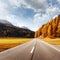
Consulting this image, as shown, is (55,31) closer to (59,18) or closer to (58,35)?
(58,35)

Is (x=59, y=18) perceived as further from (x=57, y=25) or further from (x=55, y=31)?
(x=55, y=31)

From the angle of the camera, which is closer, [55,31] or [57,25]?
[55,31]

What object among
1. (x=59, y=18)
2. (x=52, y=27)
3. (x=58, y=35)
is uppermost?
(x=59, y=18)

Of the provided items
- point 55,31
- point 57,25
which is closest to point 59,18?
point 57,25

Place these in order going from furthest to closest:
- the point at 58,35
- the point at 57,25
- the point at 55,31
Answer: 1. the point at 57,25
2. the point at 55,31
3. the point at 58,35

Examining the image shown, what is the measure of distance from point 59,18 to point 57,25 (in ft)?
32.0

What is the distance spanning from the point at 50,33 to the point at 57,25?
12.3 m

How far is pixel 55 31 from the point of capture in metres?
129

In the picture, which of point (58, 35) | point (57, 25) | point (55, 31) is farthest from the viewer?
point (57, 25)

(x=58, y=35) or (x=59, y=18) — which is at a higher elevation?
(x=59, y=18)

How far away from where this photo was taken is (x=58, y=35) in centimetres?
12031

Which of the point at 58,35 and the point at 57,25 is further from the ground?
the point at 57,25

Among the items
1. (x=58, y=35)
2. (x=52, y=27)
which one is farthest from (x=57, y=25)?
(x=58, y=35)

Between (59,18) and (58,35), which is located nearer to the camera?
(58,35)
